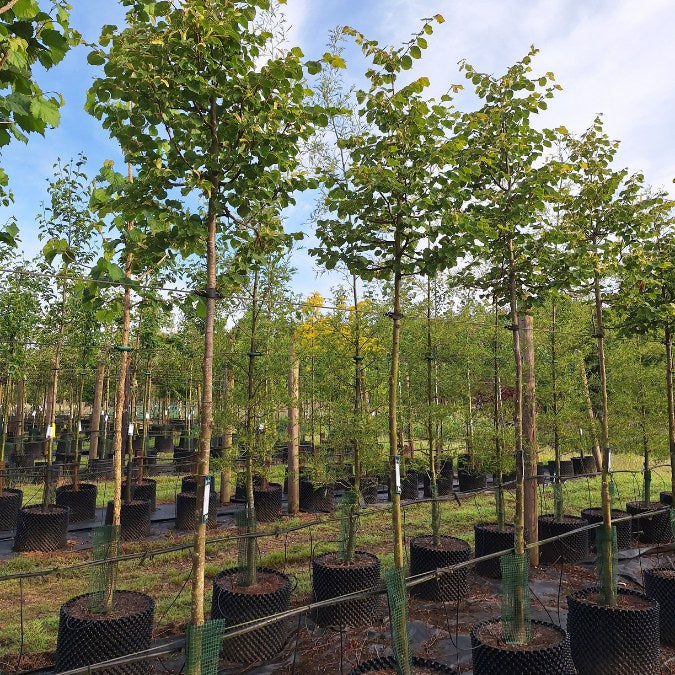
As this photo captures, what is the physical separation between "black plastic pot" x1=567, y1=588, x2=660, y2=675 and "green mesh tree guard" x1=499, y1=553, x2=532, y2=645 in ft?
2.41

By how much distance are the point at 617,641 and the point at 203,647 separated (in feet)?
10.9

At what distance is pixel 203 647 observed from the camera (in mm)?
2809

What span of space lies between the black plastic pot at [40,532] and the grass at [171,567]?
216 millimetres

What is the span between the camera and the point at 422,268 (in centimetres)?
403

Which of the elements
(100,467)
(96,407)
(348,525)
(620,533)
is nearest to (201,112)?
(348,525)

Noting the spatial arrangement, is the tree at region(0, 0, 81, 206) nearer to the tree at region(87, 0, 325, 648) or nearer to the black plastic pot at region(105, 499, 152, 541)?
the tree at region(87, 0, 325, 648)

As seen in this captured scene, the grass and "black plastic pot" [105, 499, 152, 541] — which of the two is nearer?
the grass

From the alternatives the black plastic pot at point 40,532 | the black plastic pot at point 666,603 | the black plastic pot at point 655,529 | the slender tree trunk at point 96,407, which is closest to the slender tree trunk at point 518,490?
the black plastic pot at point 666,603

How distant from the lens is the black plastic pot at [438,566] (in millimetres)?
5910

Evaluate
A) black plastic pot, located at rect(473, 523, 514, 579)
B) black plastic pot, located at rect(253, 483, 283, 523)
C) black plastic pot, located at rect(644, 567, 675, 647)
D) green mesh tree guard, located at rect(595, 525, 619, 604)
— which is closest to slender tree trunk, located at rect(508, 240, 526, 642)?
green mesh tree guard, located at rect(595, 525, 619, 604)

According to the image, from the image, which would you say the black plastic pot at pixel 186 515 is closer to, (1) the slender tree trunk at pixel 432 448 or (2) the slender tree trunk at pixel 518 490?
(1) the slender tree trunk at pixel 432 448

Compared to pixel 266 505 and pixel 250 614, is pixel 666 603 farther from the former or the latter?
pixel 266 505

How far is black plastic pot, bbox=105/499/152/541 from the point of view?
823cm

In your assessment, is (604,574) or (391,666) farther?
(604,574)
